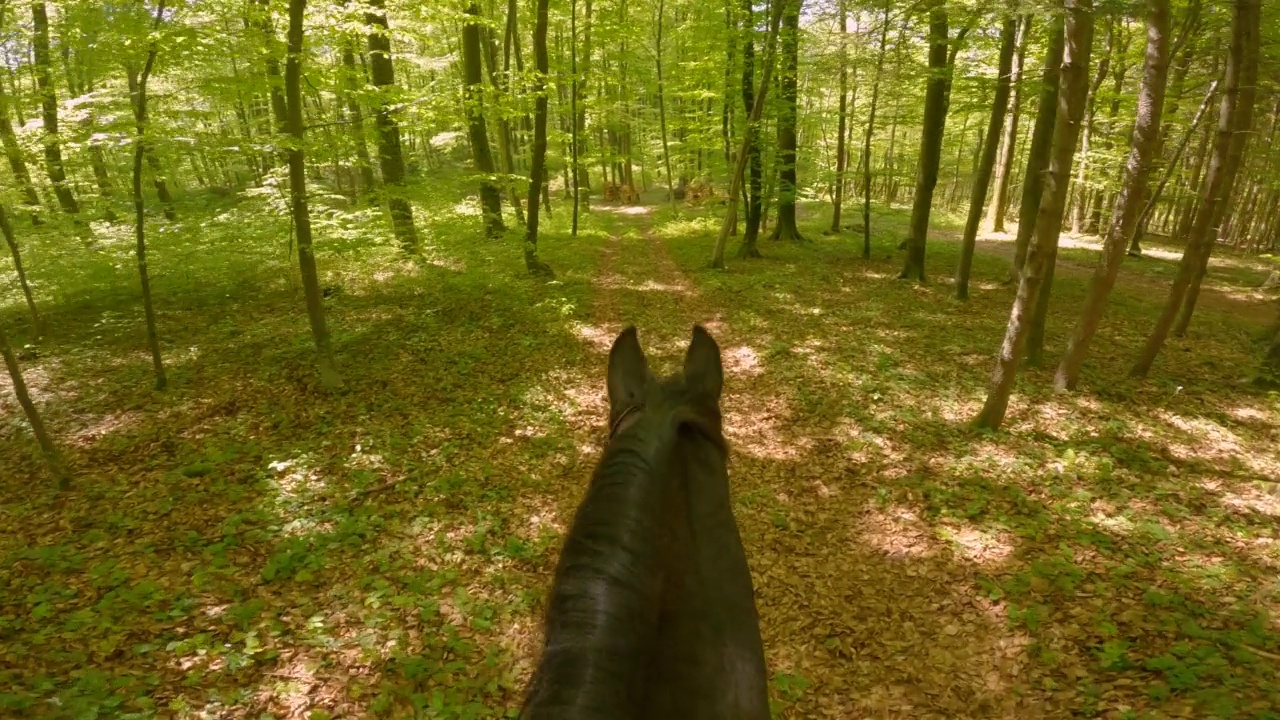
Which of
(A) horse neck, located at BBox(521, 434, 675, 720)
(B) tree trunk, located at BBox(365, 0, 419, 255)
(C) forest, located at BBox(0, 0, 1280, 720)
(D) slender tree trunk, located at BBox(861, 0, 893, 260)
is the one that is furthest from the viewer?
(D) slender tree trunk, located at BBox(861, 0, 893, 260)

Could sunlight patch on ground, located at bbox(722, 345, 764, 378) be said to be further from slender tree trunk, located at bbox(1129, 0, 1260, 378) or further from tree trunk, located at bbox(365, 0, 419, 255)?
tree trunk, located at bbox(365, 0, 419, 255)

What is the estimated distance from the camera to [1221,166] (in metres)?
8.14

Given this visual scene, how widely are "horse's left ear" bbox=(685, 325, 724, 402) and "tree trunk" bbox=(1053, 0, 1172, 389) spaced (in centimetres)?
770

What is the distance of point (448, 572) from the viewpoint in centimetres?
570

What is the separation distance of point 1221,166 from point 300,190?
1319cm

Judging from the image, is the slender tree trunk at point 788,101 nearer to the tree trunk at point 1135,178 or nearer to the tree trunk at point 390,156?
the tree trunk at point 1135,178

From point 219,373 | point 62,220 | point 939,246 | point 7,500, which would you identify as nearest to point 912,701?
point 7,500

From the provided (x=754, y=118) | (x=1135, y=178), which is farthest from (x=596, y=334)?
(x=1135, y=178)

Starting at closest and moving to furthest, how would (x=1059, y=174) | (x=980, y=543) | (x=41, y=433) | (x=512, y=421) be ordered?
(x=980, y=543) → (x=1059, y=174) → (x=41, y=433) → (x=512, y=421)

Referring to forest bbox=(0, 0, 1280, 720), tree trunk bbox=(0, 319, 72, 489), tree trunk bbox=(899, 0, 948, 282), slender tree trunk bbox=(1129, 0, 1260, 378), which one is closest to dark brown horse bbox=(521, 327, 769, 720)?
forest bbox=(0, 0, 1280, 720)

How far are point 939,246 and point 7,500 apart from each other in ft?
77.6

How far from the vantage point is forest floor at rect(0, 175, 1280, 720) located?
4434mm

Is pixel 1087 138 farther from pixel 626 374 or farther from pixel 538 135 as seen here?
pixel 626 374

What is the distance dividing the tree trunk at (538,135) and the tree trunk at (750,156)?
589 cm
